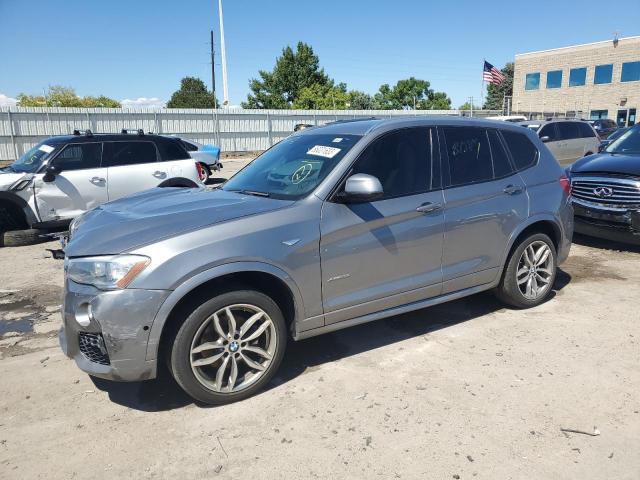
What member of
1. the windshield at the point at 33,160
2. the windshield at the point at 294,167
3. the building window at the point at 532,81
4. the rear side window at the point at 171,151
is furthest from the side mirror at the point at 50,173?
the building window at the point at 532,81

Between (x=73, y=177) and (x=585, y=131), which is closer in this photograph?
(x=73, y=177)

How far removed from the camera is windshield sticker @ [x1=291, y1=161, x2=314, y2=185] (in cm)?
373

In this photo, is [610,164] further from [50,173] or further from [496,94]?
[496,94]

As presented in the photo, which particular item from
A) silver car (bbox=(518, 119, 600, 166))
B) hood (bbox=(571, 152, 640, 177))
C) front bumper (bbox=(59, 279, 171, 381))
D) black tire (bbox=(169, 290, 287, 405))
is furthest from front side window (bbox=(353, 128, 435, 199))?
silver car (bbox=(518, 119, 600, 166))

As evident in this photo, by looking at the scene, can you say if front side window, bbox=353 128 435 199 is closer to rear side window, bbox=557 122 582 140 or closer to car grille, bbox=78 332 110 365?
car grille, bbox=78 332 110 365

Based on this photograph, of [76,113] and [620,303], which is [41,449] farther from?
[76,113]

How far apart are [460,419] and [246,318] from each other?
150 centimetres

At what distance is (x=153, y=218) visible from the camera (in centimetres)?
Answer: 327

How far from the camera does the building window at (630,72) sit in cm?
4328

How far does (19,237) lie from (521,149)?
7.34 metres

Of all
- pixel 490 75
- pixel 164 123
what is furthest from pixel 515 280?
pixel 490 75

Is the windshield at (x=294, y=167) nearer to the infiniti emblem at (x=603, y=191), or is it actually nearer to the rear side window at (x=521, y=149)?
the rear side window at (x=521, y=149)

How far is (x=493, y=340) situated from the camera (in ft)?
13.6

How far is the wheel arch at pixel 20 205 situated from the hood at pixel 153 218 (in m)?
4.48
